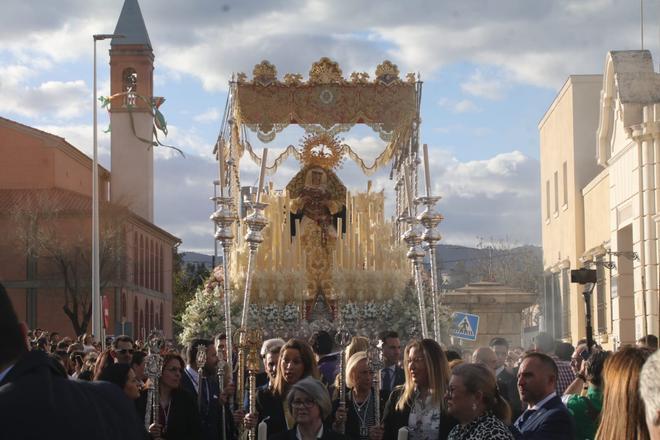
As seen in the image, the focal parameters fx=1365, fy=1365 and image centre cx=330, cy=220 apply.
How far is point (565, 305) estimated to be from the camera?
121 ft

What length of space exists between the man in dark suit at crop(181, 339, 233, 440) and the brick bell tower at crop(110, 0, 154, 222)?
65.5 m

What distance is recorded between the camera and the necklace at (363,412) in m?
9.27

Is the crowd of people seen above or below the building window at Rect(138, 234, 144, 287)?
below

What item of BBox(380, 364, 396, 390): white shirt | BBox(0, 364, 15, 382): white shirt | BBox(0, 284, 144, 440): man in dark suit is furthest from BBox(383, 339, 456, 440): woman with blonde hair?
BBox(0, 364, 15, 382): white shirt

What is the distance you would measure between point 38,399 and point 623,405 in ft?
6.84

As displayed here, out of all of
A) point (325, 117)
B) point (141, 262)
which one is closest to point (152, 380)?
point (325, 117)

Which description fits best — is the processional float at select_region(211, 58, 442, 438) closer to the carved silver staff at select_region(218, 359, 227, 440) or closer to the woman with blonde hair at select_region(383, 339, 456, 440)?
the carved silver staff at select_region(218, 359, 227, 440)

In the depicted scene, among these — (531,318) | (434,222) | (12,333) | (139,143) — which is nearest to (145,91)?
(139,143)

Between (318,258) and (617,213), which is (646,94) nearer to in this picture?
(617,213)

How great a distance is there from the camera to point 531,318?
74.3 meters

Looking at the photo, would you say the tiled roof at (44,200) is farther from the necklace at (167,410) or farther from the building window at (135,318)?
the necklace at (167,410)

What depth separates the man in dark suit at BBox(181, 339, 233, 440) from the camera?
33.8 feet

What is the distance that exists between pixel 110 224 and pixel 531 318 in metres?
25.4

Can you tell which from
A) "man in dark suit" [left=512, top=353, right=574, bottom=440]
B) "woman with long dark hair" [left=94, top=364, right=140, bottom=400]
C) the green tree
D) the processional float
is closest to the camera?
"man in dark suit" [left=512, top=353, right=574, bottom=440]
